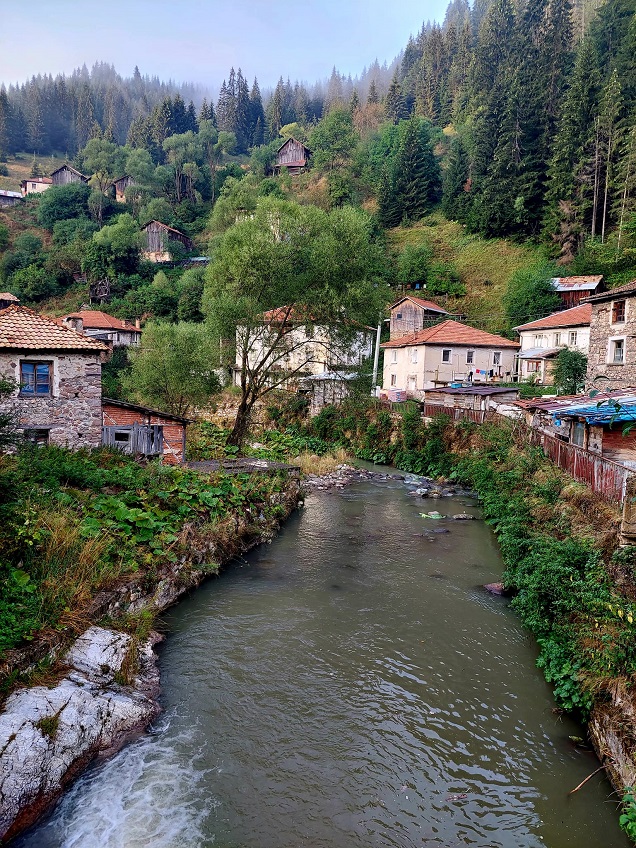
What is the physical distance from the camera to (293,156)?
3649 inches

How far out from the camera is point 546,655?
10336mm

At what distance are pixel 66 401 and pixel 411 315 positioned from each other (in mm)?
35279

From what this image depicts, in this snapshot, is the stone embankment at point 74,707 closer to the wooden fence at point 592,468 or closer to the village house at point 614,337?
the wooden fence at point 592,468

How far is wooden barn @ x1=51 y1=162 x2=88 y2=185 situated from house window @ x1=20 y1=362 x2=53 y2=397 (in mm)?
78561

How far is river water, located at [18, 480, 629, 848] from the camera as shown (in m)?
7.02

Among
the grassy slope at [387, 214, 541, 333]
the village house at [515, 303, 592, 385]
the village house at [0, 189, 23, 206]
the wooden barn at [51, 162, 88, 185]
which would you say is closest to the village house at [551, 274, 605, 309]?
the village house at [515, 303, 592, 385]

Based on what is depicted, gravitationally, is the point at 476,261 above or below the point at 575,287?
above

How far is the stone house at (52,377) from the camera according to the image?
Result: 56.8ft

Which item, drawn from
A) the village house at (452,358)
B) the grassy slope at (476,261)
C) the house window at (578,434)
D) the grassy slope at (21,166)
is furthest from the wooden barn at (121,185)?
the house window at (578,434)

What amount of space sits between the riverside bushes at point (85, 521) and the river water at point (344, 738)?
1990 millimetres

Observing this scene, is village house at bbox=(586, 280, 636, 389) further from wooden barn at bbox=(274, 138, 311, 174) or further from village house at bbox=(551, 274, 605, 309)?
wooden barn at bbox=(274, 138, 311, 174)

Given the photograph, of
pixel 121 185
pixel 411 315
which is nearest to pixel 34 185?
pixel 121 185

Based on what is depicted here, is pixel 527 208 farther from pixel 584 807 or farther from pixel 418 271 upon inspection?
pixel 584 807

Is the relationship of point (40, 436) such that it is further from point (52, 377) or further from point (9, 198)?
point (9, 198)
